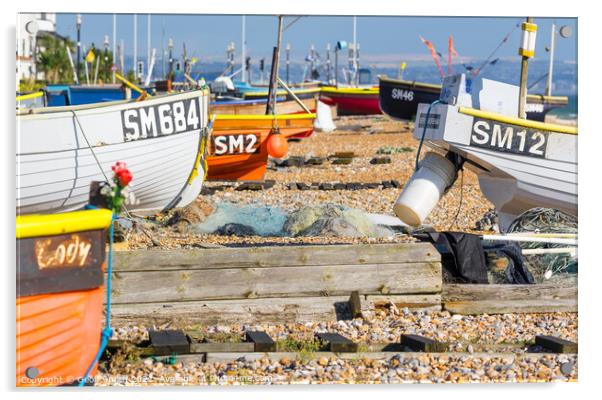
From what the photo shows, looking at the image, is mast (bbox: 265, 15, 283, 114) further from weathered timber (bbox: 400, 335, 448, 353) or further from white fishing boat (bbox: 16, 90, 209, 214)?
weathered timber (bbox: 400, 335, 448, 353)

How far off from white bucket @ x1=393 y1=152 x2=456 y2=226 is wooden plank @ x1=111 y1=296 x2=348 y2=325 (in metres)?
0.89

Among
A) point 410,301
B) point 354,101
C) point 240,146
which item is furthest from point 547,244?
point 354,101

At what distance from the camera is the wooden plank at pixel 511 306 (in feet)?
21.4

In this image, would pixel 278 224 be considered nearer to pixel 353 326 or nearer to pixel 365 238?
pixel 365 238

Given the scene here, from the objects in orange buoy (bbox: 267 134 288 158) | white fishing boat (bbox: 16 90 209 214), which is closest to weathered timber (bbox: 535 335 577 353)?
white fishing boat (bbox: 16 90 209 214)

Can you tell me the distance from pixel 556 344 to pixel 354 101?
2240 centimetres

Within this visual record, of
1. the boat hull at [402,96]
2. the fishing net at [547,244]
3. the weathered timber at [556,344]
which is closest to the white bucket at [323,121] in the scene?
the boat hull at [402,96]

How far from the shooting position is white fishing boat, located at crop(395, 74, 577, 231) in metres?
6.87

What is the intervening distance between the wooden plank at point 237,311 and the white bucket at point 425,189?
35.0 inches

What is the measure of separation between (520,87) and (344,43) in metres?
1.15

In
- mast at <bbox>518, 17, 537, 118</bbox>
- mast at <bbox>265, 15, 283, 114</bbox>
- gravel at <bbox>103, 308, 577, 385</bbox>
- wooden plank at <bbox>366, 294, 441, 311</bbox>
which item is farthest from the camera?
mast at <bbox>265, 15, 283, 114</bbox>

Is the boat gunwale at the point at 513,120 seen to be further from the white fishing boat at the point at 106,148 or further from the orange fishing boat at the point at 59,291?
the orange fishing boat at the point at 59,291

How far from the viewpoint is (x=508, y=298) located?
21.6ft

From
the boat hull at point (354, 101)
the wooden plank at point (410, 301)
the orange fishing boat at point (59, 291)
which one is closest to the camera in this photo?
the orange fishing boat at point (59, 291)
